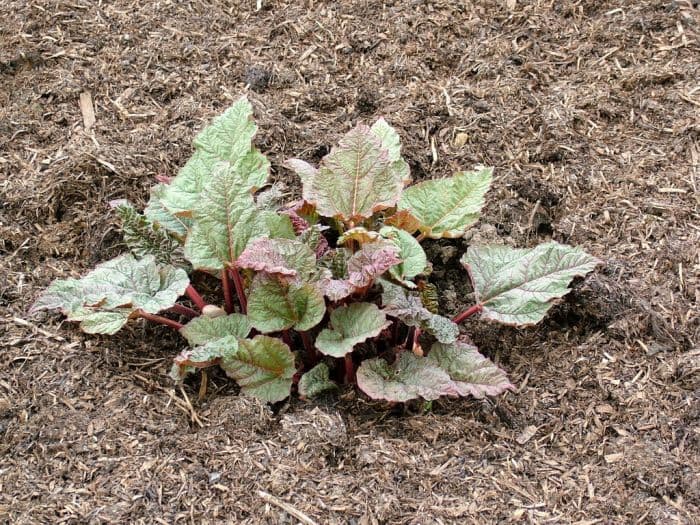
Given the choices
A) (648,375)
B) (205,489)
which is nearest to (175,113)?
(205,489)

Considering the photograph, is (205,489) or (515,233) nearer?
(205,489)

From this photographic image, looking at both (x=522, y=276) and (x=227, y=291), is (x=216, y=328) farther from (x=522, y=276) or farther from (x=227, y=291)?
(x=522, y=276)

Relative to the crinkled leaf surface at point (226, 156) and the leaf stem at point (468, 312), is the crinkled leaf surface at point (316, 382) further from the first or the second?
the crinkled leaf surface at point (226, 156)

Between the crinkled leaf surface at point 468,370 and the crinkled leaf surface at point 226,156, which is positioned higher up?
the crinkled leaf surface at point 226,156

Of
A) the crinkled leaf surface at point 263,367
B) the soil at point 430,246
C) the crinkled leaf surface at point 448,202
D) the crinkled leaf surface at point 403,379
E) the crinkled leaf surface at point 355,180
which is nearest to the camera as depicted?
the soil at point 430,246

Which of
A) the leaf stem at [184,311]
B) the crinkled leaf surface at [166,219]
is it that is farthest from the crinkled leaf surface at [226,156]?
the leaf stem at [184,311]

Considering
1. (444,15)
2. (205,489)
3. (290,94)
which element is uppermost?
(444,15)

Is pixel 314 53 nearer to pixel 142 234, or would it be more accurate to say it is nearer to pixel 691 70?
pixel 142 234
